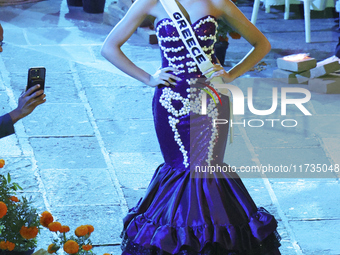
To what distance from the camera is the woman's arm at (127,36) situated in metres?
2.94

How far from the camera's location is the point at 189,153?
119 inches

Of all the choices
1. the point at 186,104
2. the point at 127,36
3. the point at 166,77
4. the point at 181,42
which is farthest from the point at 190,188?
the point at 127,36

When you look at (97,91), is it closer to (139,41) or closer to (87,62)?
(87,62)

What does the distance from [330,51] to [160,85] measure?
5.80 meters

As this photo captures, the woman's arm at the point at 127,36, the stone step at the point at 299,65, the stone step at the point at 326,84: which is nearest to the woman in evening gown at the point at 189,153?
the woman's arm at the point at 127,36

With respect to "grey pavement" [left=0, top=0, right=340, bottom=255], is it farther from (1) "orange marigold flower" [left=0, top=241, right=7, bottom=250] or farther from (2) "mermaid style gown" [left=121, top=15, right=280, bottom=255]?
(1) "orange marigold flower" [left=0, top=241, right=7, bottom=250]

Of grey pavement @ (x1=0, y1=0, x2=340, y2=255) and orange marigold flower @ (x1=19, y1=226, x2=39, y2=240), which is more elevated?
orange marigold flower @ (x1=19, y1=226, x2=39, y2=240)

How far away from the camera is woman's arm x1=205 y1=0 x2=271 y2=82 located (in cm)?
296

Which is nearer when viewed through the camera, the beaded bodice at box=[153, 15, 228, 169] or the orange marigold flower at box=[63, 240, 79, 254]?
the orange marigold flower at box=[63, 240, 79, 254]

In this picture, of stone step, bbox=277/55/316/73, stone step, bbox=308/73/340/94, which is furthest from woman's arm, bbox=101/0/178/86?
stone step, bbox=277/55/316/73

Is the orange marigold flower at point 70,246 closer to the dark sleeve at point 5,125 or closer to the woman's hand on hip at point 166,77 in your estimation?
the dark sleeve at point 5,125

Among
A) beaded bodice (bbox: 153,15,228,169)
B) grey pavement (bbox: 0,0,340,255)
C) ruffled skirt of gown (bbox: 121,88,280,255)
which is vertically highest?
beaded bodice (bbox: 153,15,228,169)

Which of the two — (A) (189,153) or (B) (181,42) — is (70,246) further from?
(B) (181,42)

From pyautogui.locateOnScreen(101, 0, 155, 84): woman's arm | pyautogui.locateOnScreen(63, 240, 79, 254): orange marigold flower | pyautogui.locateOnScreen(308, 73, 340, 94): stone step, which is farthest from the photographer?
pyautogui.locateOnScreen(308, 73, 340, 94): stone step
